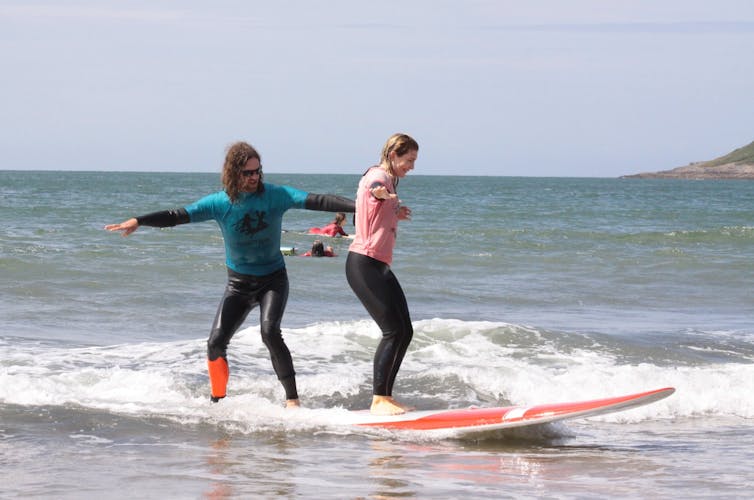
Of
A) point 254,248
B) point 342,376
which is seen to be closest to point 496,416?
point 254,248

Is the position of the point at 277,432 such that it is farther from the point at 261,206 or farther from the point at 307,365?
the point at 307,365

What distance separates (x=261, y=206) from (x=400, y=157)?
0.98 metres

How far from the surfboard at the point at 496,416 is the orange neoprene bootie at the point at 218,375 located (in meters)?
0.96

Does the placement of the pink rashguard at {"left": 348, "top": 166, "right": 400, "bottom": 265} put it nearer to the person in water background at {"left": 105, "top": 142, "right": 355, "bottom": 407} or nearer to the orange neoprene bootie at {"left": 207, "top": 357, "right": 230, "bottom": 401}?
the person in water background at {"left": 105, "top": 142, "right": 355, "bottom": 407}

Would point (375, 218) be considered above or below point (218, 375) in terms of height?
above

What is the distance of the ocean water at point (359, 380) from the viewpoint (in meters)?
5.96

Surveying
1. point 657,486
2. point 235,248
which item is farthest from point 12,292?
point 657,486

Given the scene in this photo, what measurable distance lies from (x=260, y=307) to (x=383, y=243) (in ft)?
3.29

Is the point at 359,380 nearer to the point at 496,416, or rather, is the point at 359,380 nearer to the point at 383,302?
the point at 496,416

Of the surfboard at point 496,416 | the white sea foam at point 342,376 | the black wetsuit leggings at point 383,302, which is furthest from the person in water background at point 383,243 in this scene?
the white sea foam at point 342,376

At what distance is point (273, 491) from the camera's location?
18.2 feet

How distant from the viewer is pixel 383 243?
6.75 meters

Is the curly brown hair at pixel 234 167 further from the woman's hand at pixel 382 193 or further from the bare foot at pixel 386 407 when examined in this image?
the bare foot at pixel 386 407

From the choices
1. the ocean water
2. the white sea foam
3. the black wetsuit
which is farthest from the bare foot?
the black wetsuit
